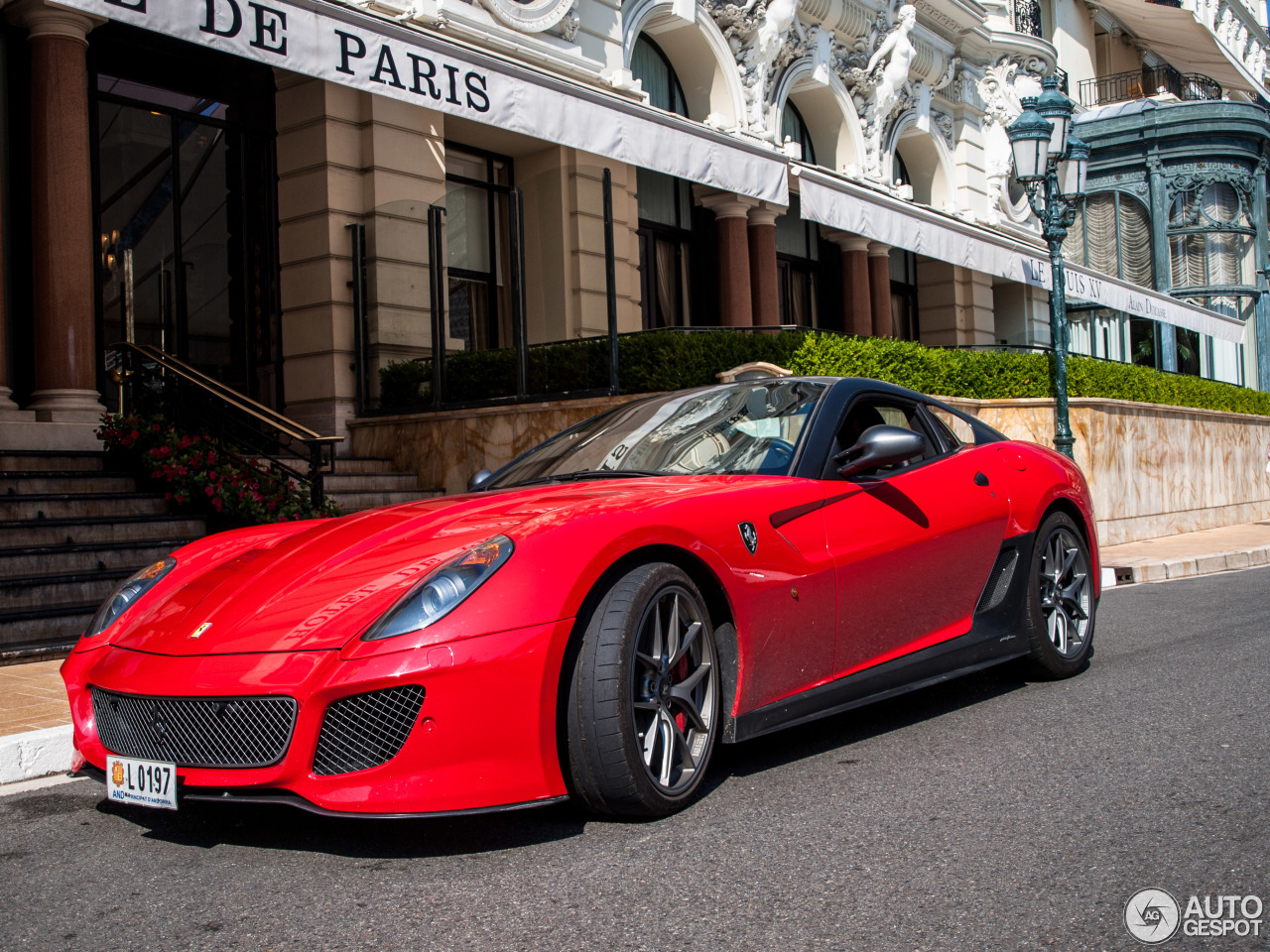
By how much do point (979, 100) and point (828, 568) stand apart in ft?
78.0

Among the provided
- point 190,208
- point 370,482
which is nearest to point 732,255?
point 190,208

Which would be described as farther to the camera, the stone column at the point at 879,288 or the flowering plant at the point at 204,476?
the stone column at the point at 879,288

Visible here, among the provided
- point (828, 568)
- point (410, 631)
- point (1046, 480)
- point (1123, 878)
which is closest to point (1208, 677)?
point (1046, 480)

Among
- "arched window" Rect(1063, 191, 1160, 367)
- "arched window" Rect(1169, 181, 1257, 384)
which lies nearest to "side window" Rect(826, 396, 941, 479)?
"arched window" Rect(1063, 191, 1160, 367)

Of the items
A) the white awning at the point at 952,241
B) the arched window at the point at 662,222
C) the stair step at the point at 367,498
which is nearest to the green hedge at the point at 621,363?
the stair step at the point at 367,498

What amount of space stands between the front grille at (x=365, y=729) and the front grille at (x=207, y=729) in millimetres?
101

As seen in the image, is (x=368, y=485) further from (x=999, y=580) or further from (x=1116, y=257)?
(x=1116, y=257)

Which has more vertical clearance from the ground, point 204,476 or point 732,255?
point 732,255

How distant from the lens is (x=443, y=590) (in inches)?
123

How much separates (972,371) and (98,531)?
922 cm

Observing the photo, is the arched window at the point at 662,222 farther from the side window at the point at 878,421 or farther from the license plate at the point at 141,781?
the license plate at the point at 141,781

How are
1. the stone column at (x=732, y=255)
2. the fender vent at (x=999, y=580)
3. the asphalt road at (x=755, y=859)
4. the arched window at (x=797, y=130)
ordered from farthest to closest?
1. the arched window at (x=797, y=130)
2. the stone column at (x=732, y=255)
3. the fender vent at (x=999, y=580)
4. the asphalt road at (x=755, y=859)

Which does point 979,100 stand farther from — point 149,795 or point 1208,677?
point 149,795

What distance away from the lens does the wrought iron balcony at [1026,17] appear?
2672 centimetres
